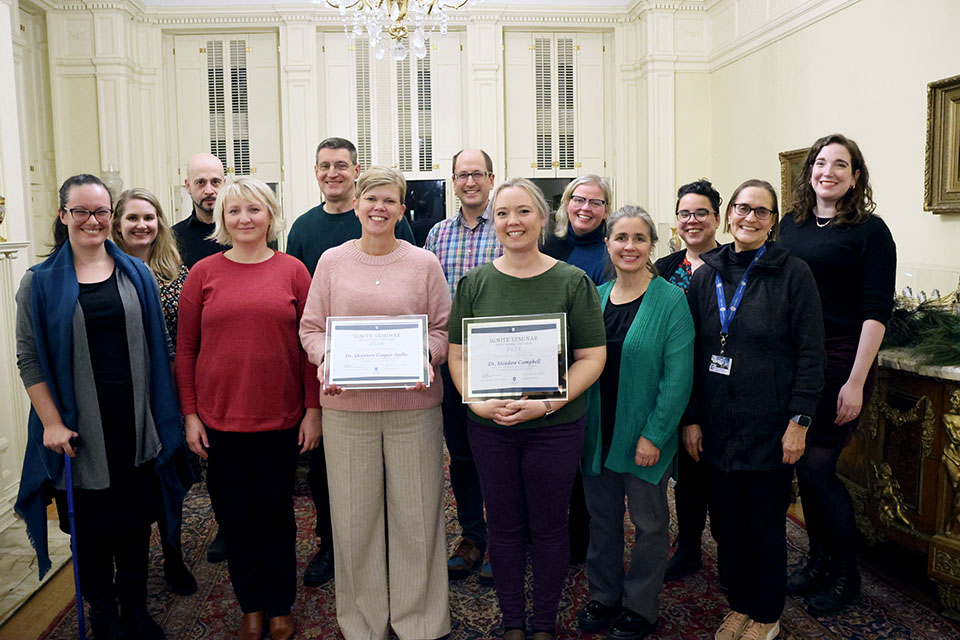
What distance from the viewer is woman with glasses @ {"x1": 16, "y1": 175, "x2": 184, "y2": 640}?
83.1 inches

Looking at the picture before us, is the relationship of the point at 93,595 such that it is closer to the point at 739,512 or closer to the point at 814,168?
the point at 739,512

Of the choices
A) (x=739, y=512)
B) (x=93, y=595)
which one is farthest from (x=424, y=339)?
(x=93, y=595)

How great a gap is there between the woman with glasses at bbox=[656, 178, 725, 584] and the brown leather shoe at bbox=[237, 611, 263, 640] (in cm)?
155

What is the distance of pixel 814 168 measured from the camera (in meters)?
2.51

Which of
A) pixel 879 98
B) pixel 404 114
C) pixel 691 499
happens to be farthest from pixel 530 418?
pixel 404 114

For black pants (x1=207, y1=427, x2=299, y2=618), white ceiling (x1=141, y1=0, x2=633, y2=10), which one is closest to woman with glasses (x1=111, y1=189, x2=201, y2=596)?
black pants (x1=207, y1=427, x2=299, y2=618)

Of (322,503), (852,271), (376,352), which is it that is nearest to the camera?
(376,352)

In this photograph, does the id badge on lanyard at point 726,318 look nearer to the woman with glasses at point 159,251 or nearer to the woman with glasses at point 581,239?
the woman with glasses at point 581,239

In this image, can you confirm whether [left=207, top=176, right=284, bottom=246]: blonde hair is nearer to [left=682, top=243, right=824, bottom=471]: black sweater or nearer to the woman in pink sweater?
the woman in pink sweater

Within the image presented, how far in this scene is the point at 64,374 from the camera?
2.11m

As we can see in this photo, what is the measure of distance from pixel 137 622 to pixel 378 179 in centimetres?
166

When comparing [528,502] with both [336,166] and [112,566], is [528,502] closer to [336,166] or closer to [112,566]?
[112,566]

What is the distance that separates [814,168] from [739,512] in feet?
4.09

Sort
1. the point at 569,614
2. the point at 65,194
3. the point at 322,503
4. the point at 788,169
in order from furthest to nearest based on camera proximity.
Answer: the point at 788,169, the point at 322,503, the point at 569,614, the point at 65,194
